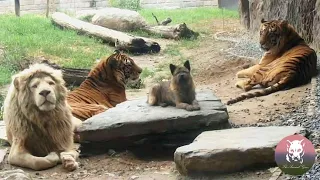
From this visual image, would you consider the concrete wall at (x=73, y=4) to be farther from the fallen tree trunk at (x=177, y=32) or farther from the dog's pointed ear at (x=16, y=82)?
the dog's pointed ear at (x=16, y=82)

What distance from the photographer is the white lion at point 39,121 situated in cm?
498

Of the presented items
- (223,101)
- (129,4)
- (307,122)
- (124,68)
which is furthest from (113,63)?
(129,4)

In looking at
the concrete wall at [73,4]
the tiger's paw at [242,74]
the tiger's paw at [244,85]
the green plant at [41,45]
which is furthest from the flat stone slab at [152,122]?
the concrete wall at [73,4]

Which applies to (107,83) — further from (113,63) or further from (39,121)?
(39,121)

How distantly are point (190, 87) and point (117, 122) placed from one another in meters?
0.71

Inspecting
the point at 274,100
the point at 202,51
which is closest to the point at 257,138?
the point at 274,100

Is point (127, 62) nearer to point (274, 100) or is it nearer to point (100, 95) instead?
point (100, 95)

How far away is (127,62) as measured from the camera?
7.05m

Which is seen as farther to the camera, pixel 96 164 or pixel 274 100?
pixel 274 100

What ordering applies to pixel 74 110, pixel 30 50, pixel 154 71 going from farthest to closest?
pixel 30 50
pixel 154 71
pixel 74 110

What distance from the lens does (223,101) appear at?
23.2ft

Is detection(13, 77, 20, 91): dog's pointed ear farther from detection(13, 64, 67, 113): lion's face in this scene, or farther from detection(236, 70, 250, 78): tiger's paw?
detection(236, 70, 250, 78): tiger's paw

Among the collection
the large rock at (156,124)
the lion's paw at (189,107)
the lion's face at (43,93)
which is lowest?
the large rock at (156,124)

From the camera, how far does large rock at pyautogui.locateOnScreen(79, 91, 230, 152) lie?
5203mm
